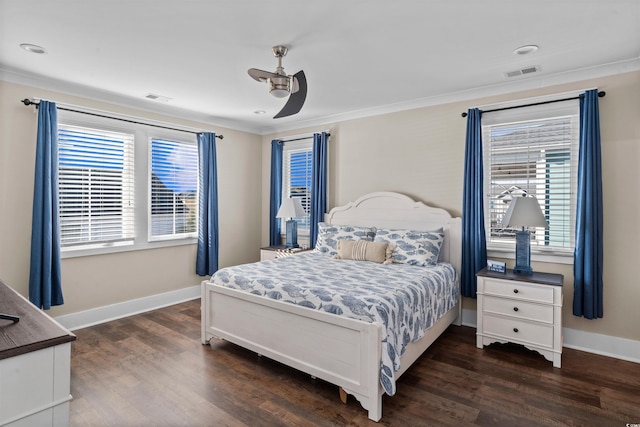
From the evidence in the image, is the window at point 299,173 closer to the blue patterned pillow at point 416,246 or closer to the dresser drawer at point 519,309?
the blue patterned pillow at point 416,246

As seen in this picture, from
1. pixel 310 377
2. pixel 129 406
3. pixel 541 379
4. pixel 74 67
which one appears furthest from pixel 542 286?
pixel 74 67

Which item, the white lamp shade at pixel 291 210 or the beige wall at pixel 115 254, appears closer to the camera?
the beige wall at pixel 115 254

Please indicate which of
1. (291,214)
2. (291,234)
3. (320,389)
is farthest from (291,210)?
(320,389)

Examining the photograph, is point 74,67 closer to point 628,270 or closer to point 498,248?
point 498,248

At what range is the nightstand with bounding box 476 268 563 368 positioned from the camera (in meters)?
3.00

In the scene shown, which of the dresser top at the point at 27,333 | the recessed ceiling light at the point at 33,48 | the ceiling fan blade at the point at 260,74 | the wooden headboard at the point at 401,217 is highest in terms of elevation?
the recessed ceiling light at the point at 33,48

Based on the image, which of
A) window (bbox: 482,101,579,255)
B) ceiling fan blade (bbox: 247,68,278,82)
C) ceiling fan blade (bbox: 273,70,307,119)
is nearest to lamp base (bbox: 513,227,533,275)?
window (bbox: 482,101,579,255)

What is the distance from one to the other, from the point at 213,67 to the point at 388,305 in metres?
2.56

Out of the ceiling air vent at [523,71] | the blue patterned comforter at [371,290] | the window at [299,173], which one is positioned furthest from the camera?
the window at [299,173]

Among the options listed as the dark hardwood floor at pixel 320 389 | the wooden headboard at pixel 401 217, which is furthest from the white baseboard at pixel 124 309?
the wooden headboard at pixel 401 217

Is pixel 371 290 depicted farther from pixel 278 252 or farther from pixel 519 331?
pixel 278 252

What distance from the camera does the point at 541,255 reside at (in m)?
3.53

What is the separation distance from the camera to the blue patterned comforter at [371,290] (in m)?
2.40

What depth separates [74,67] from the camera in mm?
3219
